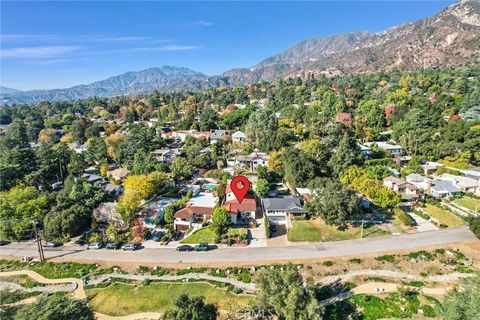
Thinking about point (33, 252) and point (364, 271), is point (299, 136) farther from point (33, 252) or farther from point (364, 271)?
point (33, 252)

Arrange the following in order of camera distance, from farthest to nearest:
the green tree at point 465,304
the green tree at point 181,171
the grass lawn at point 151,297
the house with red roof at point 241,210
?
the green tree at point 181,171, the house with red roof at point 241,210, the grass lawn at point 151,297, the green tree at point 465,304

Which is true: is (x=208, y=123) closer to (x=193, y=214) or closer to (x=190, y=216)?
(x=193, y=214)

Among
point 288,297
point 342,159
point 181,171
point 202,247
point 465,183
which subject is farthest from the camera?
point 181,171

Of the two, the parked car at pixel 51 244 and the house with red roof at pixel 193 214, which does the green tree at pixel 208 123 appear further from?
the parked car at pixel 51 244

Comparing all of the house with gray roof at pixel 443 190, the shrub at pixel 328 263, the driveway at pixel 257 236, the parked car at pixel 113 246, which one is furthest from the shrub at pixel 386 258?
the parked car at pixel 113 246

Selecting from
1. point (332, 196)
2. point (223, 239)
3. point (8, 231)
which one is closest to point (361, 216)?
point (332, 196)

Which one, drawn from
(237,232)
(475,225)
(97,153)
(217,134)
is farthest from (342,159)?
(97,153)
